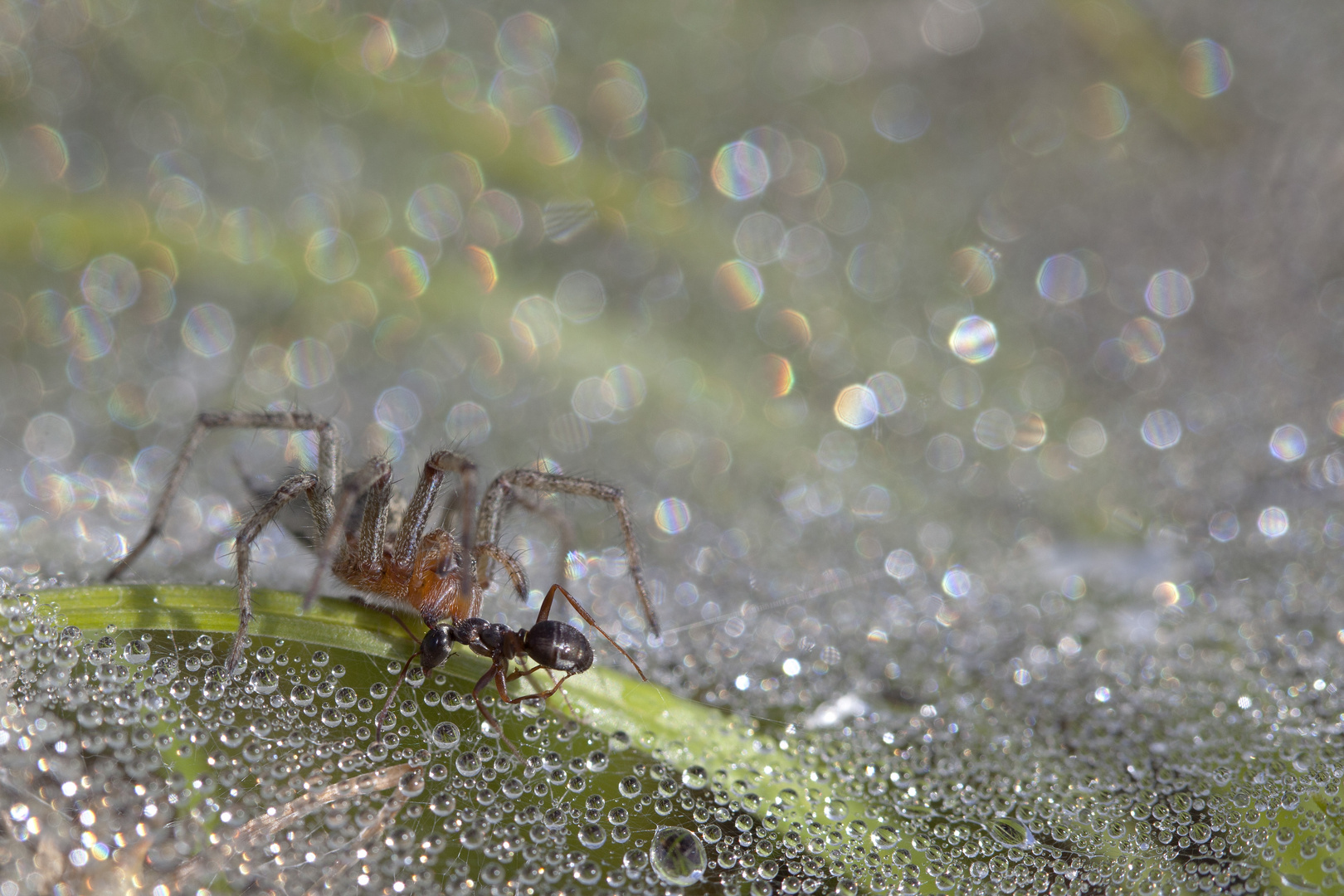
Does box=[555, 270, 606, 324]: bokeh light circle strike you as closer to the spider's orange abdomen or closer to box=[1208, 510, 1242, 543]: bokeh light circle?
the spider's orange abdomen

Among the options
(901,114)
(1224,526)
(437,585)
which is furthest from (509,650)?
(901,114)

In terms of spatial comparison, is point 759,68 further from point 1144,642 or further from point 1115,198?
point 1144,642

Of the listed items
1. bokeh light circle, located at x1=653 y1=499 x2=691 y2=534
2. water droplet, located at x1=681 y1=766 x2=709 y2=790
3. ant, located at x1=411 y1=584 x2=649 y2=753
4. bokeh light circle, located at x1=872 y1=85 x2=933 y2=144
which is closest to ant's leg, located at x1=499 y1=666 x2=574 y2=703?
ant, located at x1=411 y1=584 x2=649 y2=753

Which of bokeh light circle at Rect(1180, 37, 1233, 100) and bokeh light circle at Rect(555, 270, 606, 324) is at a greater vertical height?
bokeh light circle at Rect(1180, 37, 1233, 100)

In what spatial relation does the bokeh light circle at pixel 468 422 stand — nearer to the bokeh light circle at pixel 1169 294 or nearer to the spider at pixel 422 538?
the spider at pixel 422 538

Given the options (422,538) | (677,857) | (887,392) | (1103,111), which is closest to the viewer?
(677,857)

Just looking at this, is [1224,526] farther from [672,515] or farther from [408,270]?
[408,270]
